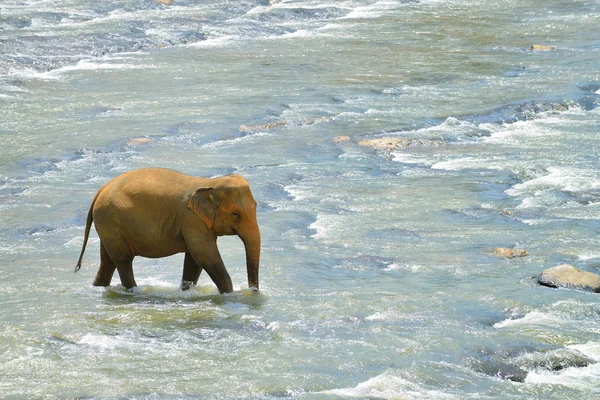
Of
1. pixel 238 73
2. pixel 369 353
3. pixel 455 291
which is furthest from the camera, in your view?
pixel 238 73

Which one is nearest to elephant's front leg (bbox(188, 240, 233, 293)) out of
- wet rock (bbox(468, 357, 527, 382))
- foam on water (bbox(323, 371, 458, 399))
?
foam on water (bbox(323, 371, 458, 399))

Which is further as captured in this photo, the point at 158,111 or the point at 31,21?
the point at 31,21

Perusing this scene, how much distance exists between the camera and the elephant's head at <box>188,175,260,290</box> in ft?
34.9

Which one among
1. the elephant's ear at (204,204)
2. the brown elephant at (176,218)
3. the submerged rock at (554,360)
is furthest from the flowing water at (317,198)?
the elephant's ear at (204,204)

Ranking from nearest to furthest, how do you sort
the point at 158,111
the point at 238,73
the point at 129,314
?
the point at 129,314, the point at 158,111, the point at 238,73

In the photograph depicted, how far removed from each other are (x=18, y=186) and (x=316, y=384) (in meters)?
8.90

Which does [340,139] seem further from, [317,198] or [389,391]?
[389,391]

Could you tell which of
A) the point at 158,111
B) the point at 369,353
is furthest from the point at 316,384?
the point at 158,111

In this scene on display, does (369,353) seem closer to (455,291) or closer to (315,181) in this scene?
(455,291)

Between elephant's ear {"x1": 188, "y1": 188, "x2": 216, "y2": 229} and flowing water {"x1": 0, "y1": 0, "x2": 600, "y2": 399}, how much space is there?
2.67 feet

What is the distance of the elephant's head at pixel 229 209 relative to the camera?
10648mm

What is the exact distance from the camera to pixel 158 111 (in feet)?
73.1

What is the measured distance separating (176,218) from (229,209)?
0.51 metres

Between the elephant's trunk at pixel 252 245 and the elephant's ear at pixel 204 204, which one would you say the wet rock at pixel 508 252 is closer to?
the elephant's trunk at pixel 252 245
